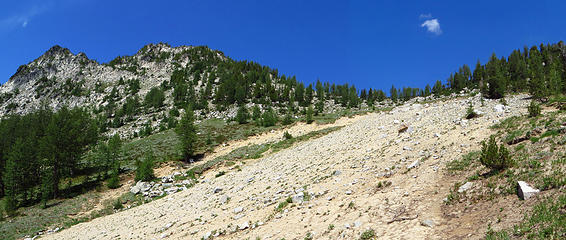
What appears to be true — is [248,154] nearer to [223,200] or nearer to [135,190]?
[135,190]

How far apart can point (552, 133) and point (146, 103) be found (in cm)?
11567

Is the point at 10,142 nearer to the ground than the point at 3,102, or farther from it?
nearer to the ground

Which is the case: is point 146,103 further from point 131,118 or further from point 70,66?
point 70,66

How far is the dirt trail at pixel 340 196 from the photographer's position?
33.1 feet

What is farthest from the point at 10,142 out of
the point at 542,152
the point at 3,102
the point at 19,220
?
the point at 3,102

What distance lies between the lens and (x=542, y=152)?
1095 centimetres

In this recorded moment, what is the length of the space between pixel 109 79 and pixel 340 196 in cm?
17209

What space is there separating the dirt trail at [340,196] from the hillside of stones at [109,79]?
78.6 m

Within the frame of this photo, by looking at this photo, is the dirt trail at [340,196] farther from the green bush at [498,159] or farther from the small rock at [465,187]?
the green bush at [498,159]

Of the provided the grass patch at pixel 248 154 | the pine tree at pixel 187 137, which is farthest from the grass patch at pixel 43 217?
the grass patch at pixel 248 154

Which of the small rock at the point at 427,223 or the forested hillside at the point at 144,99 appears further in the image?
the forested hillside at the point at 144,99

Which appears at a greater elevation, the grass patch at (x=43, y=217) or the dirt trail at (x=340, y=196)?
the dirt trail at (x=340, y=196)

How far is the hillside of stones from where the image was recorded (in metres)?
123

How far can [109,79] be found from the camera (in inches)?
5960
